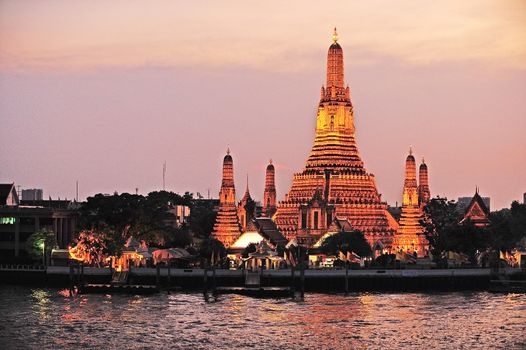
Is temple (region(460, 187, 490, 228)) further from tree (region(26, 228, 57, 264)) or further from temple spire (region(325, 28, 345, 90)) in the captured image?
tree (region(26, 228, 57, 264))

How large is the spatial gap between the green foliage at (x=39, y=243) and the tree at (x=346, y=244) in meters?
24.9

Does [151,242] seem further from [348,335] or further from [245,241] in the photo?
[348,335]

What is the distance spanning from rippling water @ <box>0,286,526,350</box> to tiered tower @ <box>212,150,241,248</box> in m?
41.0

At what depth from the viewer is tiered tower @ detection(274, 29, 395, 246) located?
14788 centimetres

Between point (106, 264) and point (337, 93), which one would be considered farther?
point (337, 93)

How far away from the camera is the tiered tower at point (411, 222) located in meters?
149

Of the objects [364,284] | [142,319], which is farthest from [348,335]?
[364,284]

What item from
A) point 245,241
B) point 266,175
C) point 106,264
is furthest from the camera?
point 266,175

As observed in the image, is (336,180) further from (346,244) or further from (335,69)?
(346,244)

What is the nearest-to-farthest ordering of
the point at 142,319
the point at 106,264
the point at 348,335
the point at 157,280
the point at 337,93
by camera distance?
1. the point at 348,335
2. the point at 142,319
3. the point at 157,280
4. the point at 106,264
5. the point at 337,93

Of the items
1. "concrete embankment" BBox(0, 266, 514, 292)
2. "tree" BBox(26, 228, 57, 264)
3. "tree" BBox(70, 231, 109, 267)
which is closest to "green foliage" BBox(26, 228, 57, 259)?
"tree" BBox(26, 228, 57, 264)

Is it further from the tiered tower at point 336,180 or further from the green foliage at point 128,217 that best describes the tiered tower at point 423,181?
the green foliage at point 128,217

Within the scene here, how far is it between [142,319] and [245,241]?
50215mm

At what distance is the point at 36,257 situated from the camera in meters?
135
